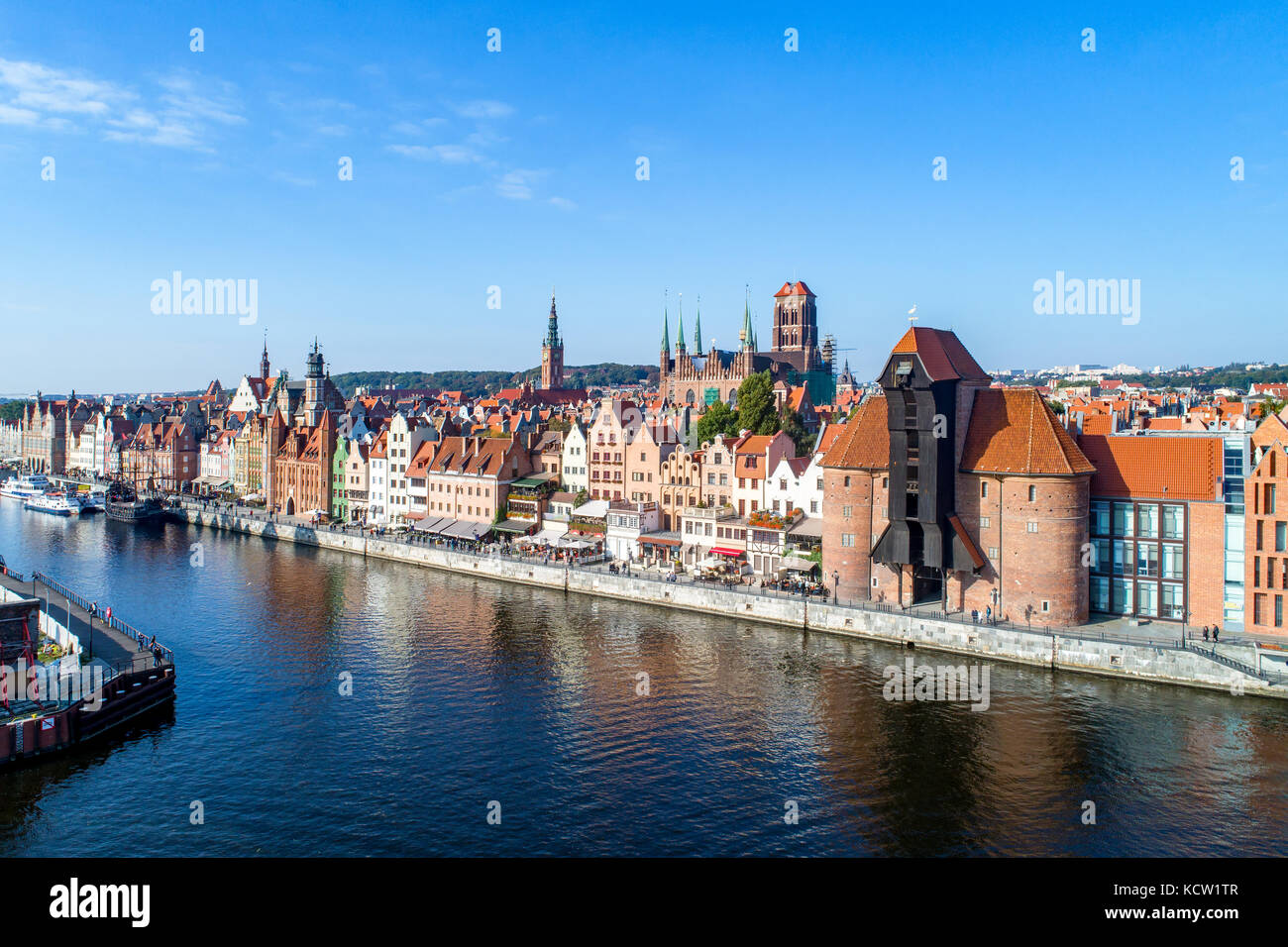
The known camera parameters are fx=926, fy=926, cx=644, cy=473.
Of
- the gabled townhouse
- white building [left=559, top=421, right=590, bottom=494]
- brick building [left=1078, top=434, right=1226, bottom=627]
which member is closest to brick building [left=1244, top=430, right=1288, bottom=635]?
brick building [left=1078, top=434, right=1226, bottom=627]

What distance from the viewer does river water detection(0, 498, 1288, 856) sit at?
28.6m

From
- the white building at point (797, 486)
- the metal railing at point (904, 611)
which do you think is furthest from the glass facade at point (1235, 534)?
the white building at point (797, 486)

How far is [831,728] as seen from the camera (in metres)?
37.8

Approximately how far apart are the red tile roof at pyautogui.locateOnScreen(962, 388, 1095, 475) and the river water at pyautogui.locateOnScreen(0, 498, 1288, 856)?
11.1 m

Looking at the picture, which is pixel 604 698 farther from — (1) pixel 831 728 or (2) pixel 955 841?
(2) pixel 955 841

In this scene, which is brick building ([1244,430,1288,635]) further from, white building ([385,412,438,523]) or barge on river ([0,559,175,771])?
white building ([385,412,438,523])

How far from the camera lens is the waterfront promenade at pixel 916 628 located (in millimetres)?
42312

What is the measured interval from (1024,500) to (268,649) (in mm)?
41285

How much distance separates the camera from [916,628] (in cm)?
4994

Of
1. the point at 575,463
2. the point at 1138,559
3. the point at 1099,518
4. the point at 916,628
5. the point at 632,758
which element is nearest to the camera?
the point at 632,758

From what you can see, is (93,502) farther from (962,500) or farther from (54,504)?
(962,500)

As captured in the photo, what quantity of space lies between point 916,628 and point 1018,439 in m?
11.9

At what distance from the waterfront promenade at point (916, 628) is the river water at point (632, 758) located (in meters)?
1.14

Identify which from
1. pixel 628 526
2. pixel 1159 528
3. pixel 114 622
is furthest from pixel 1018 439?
pixel 114 622
